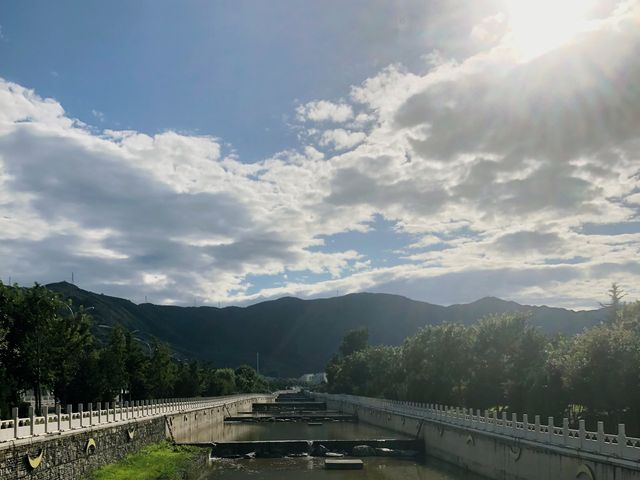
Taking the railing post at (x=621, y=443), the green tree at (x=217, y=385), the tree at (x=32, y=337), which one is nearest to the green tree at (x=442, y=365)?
the tree at (x=32, y=337)

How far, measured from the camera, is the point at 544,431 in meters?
38.7

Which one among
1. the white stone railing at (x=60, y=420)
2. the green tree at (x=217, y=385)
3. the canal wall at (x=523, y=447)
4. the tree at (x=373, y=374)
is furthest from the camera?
the green tree at (x=217, y=385)

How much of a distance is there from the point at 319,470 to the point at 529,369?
19.1 meters

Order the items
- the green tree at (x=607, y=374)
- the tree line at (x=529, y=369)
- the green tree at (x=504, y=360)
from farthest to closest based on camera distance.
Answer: the green tree at (x=504, y=360) < the tree line at (x=529, y=369) < the green tree at (x=607, y=374)

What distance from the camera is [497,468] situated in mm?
40156

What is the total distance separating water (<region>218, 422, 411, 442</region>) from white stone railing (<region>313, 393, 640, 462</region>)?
6.05 meters

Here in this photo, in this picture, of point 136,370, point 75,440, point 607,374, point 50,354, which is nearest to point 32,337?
point 50,354

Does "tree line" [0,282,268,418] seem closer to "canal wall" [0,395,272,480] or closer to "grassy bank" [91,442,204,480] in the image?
"canal wall" [0,395,272,480]

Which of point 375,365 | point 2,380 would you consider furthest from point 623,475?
point 375,365

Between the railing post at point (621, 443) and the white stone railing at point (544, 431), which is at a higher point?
the railing post at point (621, 443)

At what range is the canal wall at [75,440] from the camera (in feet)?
89.4

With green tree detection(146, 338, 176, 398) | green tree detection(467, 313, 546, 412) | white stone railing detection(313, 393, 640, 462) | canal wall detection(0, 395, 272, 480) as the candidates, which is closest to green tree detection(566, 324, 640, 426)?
white stone railing detection(313, 393, 640, 462)

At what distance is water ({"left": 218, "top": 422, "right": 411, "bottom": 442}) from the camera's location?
7525 centimetres

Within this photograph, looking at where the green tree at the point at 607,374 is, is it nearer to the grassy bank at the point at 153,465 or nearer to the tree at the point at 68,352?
the grassy bank at the point at 153,465
